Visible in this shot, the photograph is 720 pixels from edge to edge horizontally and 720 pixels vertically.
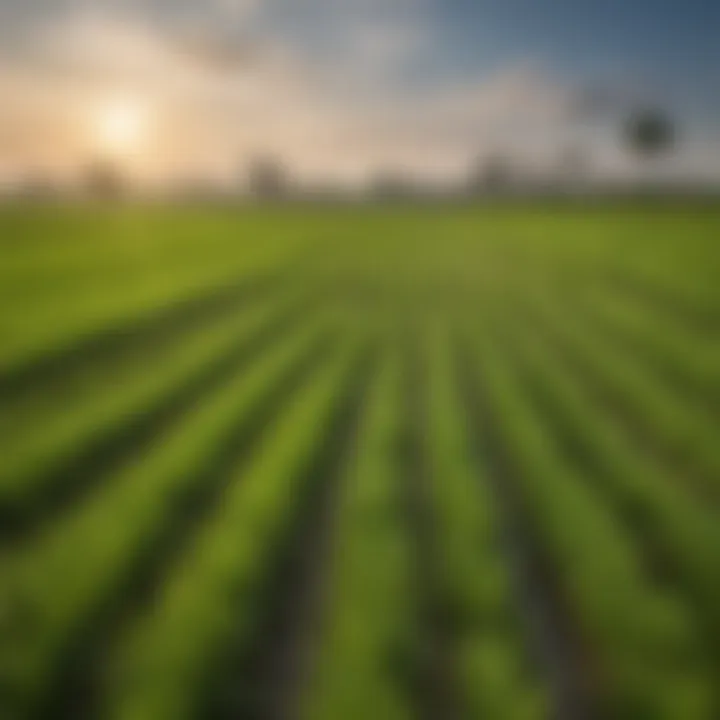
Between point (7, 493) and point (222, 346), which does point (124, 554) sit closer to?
point (7, 493)

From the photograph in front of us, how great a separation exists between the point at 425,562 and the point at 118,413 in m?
7.63

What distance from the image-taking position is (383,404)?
18656 millimetres

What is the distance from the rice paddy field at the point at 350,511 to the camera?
29.5 ft

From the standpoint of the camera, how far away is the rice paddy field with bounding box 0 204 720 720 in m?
8.99

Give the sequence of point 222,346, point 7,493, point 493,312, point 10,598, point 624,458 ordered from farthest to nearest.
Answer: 1. point 493,312
2. point 222,346
3. point 624,458
4. point 7,493
5. point 10,598

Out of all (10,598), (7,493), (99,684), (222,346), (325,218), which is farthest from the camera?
(325,218)

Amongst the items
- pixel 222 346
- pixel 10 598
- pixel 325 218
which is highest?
pixel 10 598

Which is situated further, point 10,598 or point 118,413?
point 118,413

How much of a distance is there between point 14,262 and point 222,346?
12.8 meters

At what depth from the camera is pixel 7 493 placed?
12.6m

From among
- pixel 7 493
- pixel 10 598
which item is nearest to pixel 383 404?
pixel 7 493

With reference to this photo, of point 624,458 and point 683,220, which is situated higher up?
point 624,458

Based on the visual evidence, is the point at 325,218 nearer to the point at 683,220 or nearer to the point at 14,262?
the point at 683,220

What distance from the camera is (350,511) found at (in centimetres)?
1313
